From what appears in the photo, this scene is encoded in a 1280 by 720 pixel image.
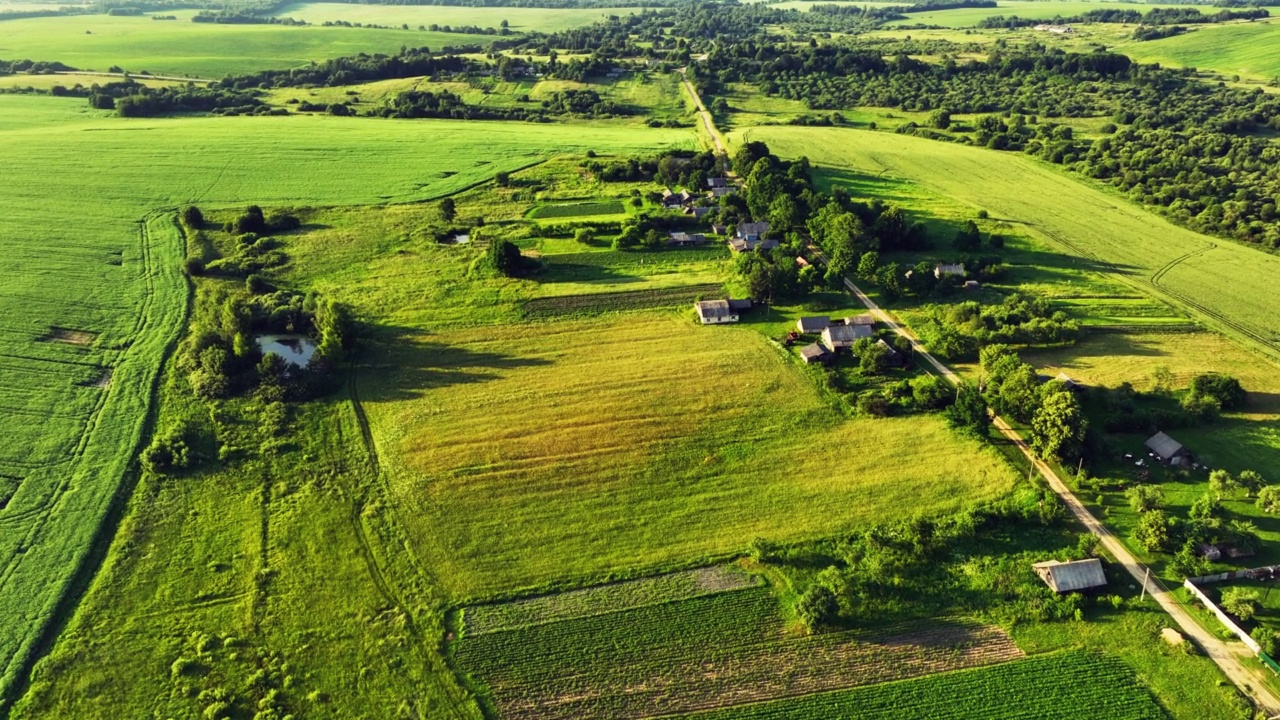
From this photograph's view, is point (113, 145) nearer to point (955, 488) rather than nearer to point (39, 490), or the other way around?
point (39, 490)

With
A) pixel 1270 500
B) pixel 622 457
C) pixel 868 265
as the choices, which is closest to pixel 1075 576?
pixel 1270 500

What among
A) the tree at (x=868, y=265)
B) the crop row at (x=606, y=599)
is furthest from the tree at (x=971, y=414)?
the tree at (x=868, y=265)

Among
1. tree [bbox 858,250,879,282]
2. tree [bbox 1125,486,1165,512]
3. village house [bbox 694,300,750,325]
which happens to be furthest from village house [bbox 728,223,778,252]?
tree [bbox 1125,486,1165,512]

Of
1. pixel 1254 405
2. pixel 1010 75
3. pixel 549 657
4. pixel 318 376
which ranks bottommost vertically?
pixel 549 657

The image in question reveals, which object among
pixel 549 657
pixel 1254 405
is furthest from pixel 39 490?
pixel 1254 405

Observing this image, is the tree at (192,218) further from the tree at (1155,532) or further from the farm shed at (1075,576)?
the tree at (1155,532)
